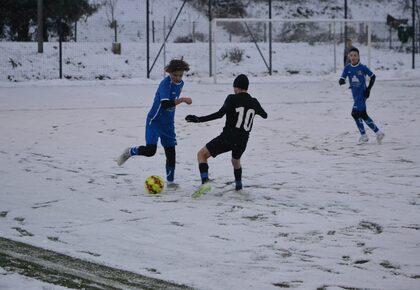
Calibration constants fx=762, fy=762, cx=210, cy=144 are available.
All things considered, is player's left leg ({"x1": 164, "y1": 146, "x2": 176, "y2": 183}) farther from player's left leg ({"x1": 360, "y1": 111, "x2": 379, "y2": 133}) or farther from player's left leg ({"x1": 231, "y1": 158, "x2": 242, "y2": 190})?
player's left leg ({"x1": 360, "y1": 111, "x2": 379, "y2": 133})

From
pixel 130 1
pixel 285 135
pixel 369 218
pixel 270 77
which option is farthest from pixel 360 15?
pixel 369 218

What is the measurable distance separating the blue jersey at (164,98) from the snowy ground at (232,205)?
85 centimetres

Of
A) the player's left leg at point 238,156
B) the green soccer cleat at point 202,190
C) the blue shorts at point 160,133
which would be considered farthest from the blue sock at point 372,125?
the green soccer cleat at point 202,190

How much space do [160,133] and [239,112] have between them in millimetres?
1131

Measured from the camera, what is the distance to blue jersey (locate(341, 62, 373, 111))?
12836 millimetres

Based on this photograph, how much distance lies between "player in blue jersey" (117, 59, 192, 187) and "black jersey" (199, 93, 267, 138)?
1.86 feet

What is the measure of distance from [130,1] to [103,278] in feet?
136

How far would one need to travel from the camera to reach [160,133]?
8.94 metres

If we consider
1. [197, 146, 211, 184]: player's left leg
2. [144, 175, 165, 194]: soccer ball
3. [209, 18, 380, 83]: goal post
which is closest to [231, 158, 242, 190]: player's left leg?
[197, 146, 211, 184]: player's left leg

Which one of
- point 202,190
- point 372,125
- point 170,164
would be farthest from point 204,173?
point 372,125

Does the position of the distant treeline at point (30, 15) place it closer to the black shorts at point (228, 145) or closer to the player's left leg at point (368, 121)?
the player's left leg at point (368, 121)

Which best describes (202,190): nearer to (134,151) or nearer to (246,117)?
(246,117)

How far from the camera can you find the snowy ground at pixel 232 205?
18.3 ft

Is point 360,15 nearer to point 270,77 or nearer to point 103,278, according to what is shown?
point 270,77
